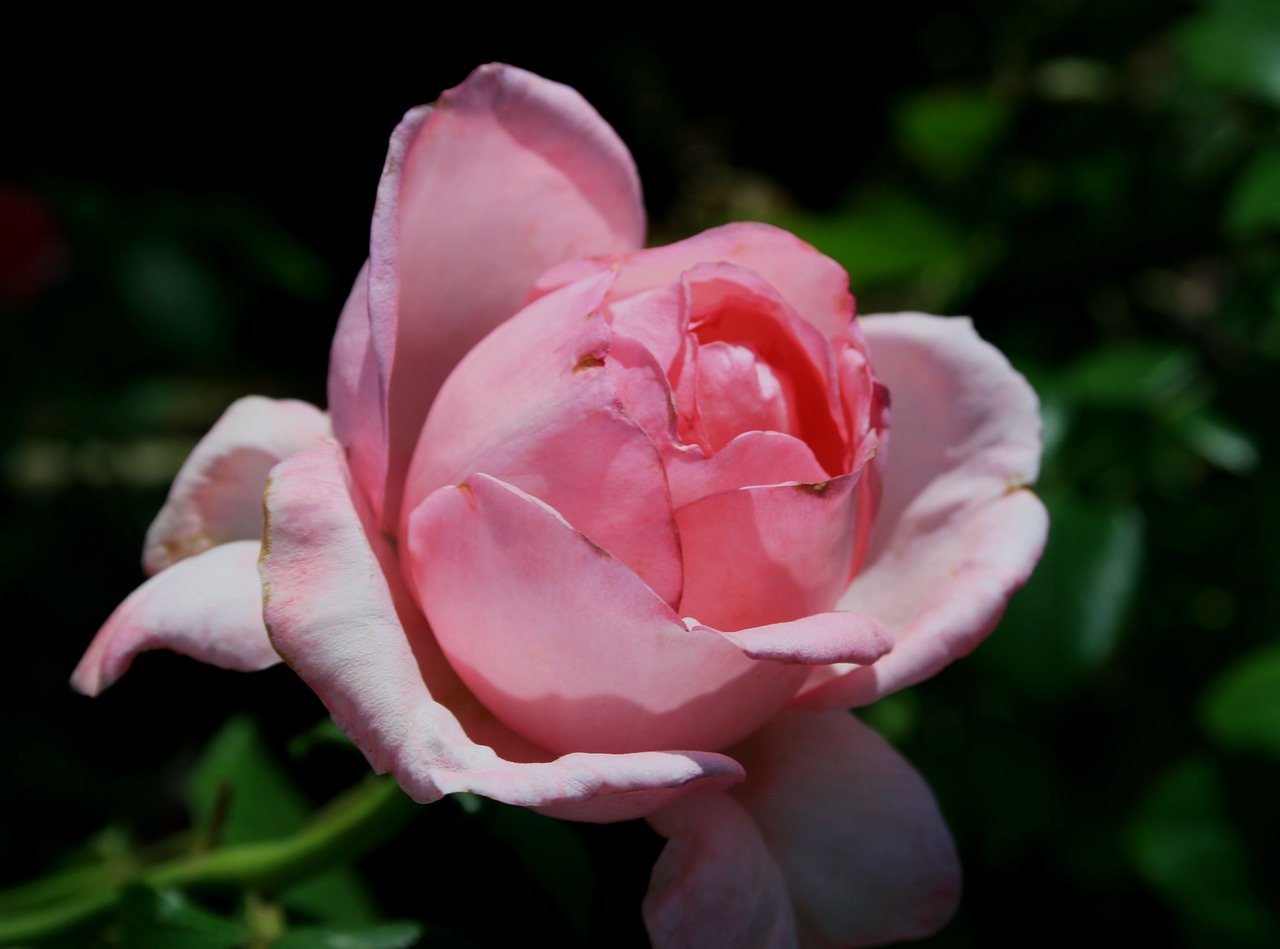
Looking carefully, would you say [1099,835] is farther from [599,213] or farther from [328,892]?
[599,213]

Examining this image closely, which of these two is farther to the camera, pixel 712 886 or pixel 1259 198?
pixel 1259 198

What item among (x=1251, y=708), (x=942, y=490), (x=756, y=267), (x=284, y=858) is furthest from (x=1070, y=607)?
(x=284, y=858)

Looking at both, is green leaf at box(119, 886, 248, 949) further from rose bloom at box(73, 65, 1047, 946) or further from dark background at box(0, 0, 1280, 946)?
rose bloom at box(73, 65, 1047, 946)

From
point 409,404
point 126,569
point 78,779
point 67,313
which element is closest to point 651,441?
point 409,404

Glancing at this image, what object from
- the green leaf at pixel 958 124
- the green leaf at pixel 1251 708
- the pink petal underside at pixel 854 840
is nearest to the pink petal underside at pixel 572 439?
the pink petal underside at pixel 854 840

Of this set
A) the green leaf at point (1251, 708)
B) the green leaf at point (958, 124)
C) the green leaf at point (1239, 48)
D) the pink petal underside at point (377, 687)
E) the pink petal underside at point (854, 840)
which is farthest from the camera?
the green leaf at point (958, 124)

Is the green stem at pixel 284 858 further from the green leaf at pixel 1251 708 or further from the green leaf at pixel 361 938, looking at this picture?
the green leaf at pixel 1251 708

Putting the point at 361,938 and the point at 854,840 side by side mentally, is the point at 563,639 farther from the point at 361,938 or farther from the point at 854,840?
the point at 361,938
